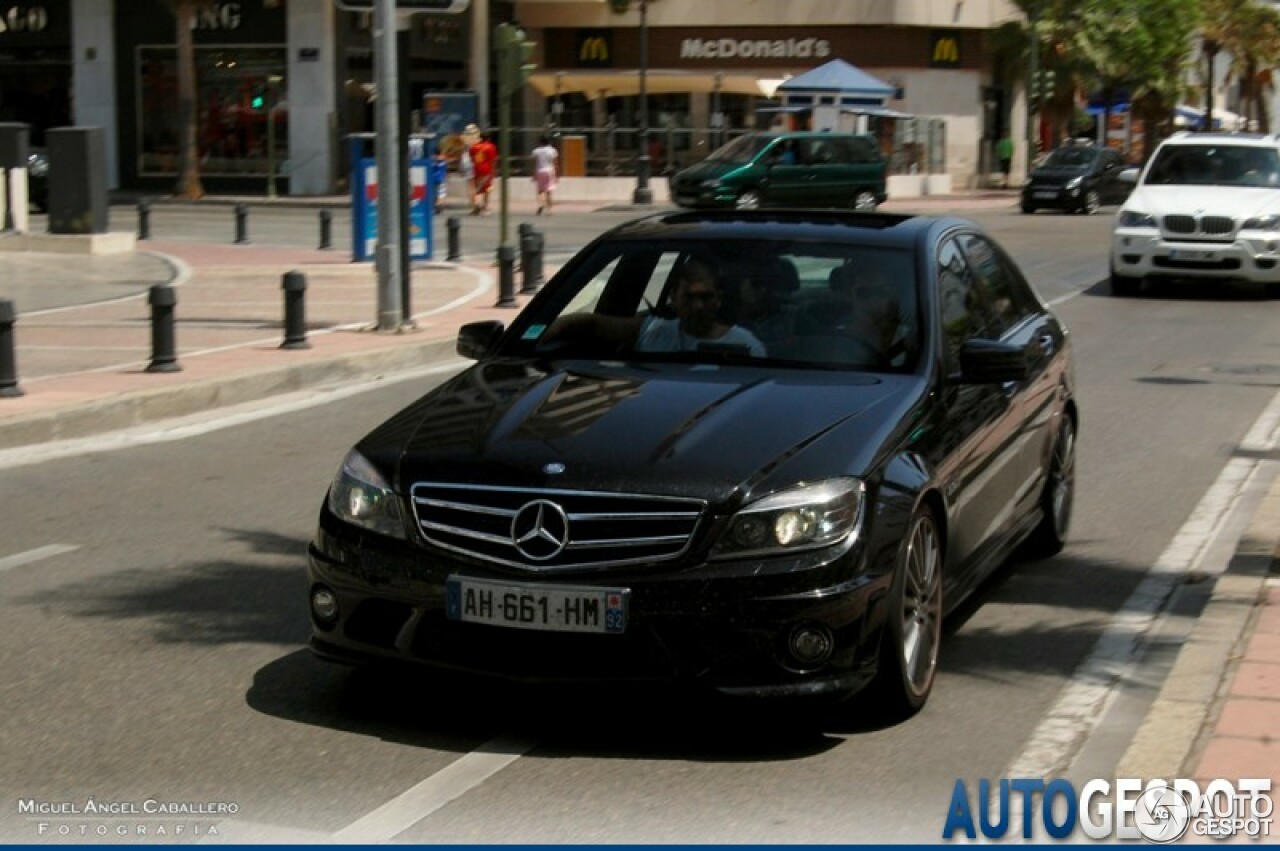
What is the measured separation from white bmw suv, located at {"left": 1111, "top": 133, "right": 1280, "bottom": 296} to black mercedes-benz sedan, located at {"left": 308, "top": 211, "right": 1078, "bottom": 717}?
50.6 ft

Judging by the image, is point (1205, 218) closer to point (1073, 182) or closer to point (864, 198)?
point (864, 198)

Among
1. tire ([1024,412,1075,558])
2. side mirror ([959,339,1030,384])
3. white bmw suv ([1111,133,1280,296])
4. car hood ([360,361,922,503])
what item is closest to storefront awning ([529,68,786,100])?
white bmw suv ([1111,133,1280,296])

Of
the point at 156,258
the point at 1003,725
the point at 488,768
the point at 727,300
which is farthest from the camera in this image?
the point at 156,258

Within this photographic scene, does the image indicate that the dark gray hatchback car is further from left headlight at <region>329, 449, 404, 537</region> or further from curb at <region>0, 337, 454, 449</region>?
left headlight at <region>329, 449, 404, 537</region>

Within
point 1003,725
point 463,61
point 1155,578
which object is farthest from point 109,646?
point 463,61

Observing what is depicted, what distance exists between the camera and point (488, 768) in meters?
5.83

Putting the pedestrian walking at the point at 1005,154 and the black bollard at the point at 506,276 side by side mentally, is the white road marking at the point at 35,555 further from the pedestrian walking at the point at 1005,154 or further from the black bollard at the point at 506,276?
the pedestrian walking at the point at 1005,154

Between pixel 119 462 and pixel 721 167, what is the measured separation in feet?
105

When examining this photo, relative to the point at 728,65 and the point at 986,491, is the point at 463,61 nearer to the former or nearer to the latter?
the point at 728,65

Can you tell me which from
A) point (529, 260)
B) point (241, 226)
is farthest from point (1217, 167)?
point (241, 226)

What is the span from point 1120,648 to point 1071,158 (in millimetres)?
41096

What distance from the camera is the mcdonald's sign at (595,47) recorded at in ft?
207

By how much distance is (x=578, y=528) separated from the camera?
5.82 m

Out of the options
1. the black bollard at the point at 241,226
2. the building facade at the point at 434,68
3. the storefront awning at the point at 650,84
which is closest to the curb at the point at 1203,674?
the black bollard at the point at 241,226
